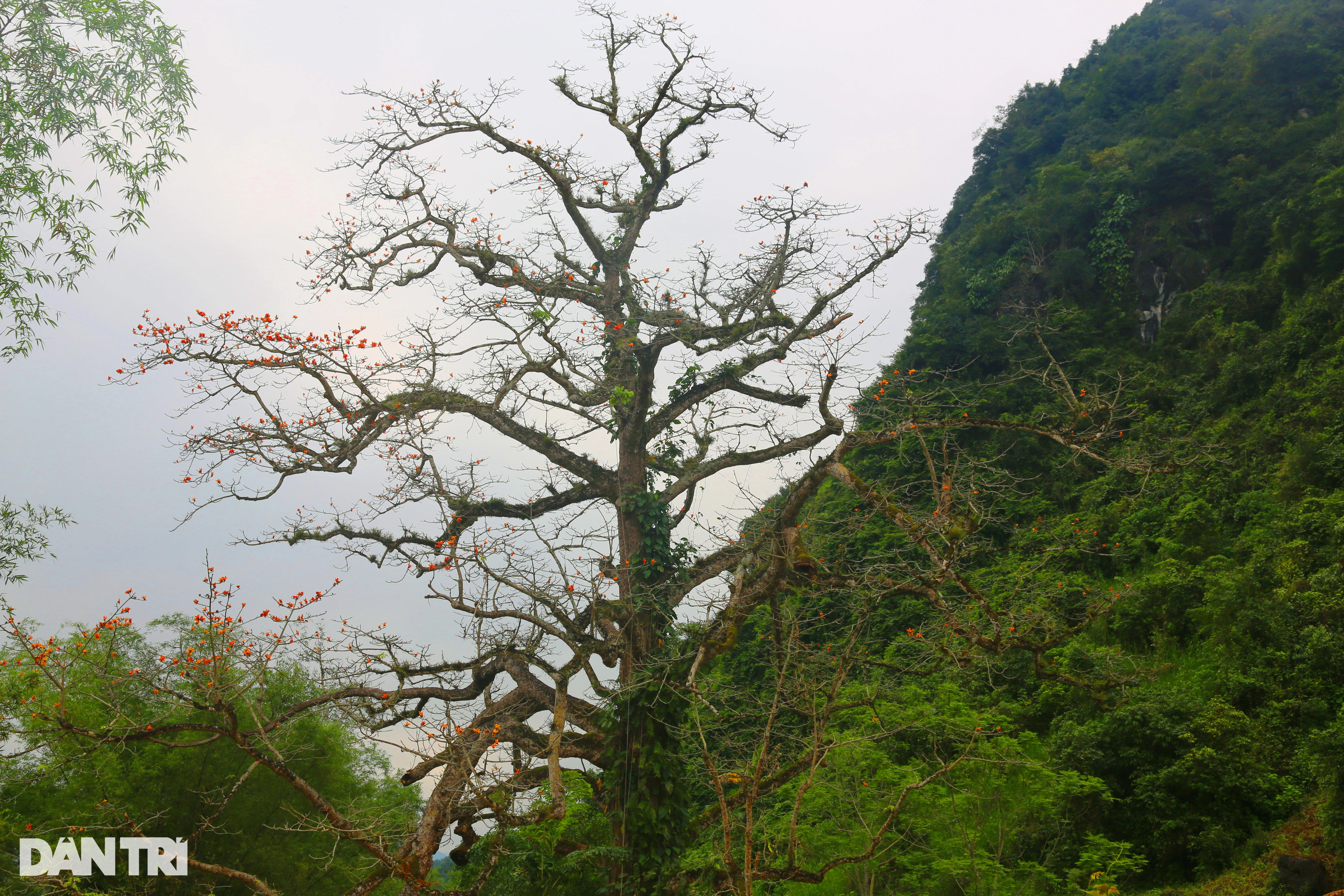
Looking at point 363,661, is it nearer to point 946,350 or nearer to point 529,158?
point 529,158

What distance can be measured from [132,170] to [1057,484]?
19620 millimetres

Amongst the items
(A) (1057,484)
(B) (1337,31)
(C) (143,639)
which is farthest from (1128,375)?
(C) (143,639)

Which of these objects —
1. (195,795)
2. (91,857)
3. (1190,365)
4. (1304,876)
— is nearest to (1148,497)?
(1190,365)

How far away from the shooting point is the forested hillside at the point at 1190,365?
10812 millimetres

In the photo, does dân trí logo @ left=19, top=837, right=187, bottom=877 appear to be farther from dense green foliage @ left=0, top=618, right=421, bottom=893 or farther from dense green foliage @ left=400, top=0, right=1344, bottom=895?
dense green foliage @ left=400, top=0, right=1344, bottom=895

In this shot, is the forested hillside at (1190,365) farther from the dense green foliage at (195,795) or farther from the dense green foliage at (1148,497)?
the dense green foliage at (195,795)

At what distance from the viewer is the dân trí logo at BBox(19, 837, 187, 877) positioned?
6809 millimetres

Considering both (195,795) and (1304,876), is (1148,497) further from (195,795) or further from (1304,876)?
(195,795)

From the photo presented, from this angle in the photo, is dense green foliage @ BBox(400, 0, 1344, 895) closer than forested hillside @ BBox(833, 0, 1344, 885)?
Yes

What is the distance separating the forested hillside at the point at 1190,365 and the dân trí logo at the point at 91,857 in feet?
29.8

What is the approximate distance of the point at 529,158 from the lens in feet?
29.7

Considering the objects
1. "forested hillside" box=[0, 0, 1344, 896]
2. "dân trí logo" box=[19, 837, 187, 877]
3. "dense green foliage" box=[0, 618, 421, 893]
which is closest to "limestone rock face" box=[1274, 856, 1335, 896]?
"forested hillside" box=[0, 0, 1344, 896]

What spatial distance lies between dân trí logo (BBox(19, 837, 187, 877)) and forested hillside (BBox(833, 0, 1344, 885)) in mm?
9070

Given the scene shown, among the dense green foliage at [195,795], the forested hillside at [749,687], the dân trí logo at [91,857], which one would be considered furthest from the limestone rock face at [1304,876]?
the dân trí logo at [91,857]
